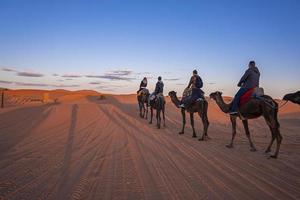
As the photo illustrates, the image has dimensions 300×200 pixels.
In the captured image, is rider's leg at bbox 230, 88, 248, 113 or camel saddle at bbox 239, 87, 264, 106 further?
rider's leg at bbox 230, 88, 248, 113

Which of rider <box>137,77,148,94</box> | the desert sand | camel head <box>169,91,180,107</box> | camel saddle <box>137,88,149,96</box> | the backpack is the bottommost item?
the desert sand

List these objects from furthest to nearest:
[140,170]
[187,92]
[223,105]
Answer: [187,92], [223,105], [140,170]

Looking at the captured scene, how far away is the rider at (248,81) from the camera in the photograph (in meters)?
13.6

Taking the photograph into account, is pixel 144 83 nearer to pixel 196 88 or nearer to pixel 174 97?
pixel 174 97

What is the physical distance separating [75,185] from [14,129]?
12408mm

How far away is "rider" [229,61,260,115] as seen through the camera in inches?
535

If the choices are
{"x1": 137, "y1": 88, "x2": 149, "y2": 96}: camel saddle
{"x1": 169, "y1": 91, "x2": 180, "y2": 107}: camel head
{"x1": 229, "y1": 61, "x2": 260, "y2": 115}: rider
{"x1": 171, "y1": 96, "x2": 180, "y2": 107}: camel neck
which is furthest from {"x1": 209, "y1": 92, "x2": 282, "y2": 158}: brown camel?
{"x1": 137, "y1": 88, "x2": 149, "y2": 96}: camel saddle

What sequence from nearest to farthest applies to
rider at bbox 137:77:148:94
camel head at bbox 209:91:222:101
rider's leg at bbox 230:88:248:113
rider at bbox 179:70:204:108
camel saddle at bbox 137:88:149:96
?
rider's leg at bbox 230:88:248:113
camel head at bbox 209:91:222:101
rider at bbox 179:70:204:108
camel saddle at bbox 137:88:149:96
rider at bbox 137:77:148:94

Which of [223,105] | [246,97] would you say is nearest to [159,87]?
[223,105]

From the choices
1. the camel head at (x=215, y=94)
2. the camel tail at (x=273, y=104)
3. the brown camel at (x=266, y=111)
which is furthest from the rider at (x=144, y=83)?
the camel tail at (x=273, y=104)

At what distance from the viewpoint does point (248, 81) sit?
13.6 m

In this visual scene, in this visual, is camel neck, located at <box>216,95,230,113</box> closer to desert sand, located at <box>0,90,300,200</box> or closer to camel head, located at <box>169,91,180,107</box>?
desert sand, located at <box>0,90,300,200</box>

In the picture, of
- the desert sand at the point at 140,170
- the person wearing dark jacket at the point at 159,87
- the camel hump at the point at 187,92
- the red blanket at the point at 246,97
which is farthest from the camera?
the person wearing dark jacket at the point at 159,87

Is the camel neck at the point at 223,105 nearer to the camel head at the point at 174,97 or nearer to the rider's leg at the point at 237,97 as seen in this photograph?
the rider's leg at the point at 237,97
